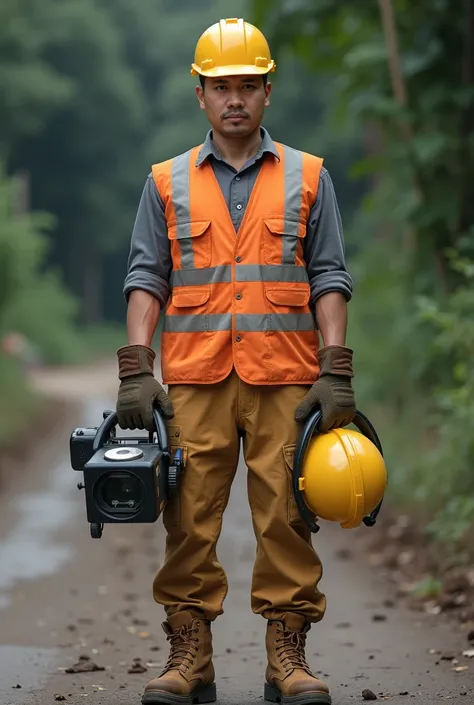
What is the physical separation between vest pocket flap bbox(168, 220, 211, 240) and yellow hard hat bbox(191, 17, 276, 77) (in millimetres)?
510

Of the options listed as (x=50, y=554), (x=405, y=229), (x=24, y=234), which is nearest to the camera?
(x=50, y=554)

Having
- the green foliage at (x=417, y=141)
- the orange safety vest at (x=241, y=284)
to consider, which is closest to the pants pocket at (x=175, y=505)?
the orange safety vest at (x=241, y=284)

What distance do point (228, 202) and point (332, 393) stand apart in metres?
0.77

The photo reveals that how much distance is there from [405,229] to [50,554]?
145 inches

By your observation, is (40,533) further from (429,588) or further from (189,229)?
(189,229)

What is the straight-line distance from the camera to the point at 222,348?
17.0ft

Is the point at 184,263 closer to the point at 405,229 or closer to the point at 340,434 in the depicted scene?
the point at 340,434

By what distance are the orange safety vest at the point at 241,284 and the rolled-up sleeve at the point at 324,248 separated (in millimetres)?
40

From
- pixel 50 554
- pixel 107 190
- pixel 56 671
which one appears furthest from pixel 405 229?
pixel 107 190

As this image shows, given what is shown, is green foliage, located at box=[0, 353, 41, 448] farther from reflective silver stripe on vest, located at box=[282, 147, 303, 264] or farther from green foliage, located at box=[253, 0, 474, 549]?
reflective silver stripe on vest, located at box=[282, 147, 303, 264]

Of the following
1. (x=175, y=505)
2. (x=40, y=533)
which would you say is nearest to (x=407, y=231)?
(x=40, y=533)

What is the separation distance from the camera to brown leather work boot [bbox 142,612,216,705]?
507cm

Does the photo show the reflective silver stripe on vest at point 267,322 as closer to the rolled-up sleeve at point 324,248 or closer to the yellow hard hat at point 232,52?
the rolled-up sleeve at point 324,248

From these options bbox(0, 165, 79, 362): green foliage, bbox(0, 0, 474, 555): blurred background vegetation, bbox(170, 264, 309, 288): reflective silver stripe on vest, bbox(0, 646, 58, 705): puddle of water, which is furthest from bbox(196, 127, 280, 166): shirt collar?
bbox(0, 165, 79, 362): green foliage
